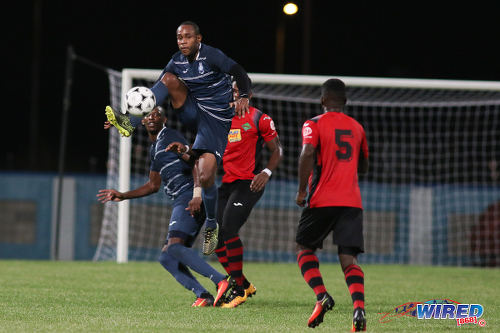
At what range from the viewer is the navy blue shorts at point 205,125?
26.0ft

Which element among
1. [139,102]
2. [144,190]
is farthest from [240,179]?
[139,102]

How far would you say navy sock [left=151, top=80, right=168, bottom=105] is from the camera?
24.6ft

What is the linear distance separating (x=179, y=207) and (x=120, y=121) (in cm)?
136

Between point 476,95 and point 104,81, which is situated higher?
point 104,81

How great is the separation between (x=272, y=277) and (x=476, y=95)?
24.3 feet

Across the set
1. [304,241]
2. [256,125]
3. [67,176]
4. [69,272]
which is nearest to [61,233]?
[67,176]

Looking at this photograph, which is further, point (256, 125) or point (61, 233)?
point (61, 233)

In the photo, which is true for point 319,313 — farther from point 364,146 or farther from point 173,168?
point 173,168

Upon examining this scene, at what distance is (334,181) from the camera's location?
21.0ft

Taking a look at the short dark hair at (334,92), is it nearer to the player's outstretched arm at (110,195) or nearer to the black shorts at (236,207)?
the black shorts at (236,207)

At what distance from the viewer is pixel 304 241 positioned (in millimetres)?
6621

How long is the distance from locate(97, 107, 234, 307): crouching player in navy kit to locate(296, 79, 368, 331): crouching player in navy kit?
1.65 meters

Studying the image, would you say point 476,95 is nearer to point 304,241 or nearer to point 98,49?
point 304,241
